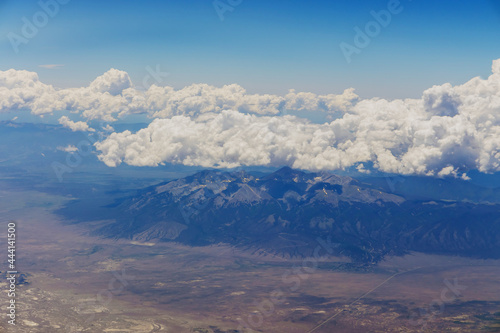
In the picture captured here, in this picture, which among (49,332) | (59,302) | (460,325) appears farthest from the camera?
(59,302)

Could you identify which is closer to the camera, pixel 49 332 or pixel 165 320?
pixel 49 332

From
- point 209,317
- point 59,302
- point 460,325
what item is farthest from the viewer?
point 59,302

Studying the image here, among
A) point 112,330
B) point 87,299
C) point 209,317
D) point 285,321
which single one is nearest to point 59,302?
point 87,299

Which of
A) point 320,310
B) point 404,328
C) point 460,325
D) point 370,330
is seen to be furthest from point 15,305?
point 460,325

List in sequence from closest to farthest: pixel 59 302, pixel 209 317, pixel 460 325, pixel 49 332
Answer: pixel 49 332, pixel 460 325, pixel 209 317, pixel 59 302

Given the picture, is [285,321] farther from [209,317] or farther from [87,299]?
[87,299]

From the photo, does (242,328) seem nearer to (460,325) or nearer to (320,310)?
(320,310)

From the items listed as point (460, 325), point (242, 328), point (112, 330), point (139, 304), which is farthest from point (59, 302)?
point (460, 325)

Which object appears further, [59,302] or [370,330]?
[59,302]
